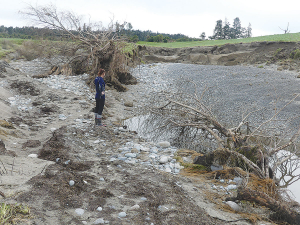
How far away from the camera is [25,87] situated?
1049 centimetres

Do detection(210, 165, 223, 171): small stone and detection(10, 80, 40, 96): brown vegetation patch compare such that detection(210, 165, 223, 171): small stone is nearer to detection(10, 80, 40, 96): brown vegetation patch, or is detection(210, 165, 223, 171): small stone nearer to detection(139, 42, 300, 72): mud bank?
detection(10, 80, 40, 96): brown vegetation patch

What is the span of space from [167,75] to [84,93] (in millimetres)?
8051

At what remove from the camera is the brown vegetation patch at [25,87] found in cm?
1009

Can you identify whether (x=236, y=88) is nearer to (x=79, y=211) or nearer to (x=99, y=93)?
(x=99, y=93)

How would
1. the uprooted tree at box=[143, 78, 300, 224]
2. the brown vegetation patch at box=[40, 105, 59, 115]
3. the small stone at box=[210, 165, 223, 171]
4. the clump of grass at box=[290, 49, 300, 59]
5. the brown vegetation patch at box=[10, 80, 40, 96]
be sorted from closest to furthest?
the uprooted tree at box=[143, 78, 300, 224] < the small stone at box=[210, 165, 223, 171] < the brown vegetation patch at box=[40, 105, 59, 115] < the brown vegetation patch at box=[10, 80, 40, 96] < the clump of grass at box=[290, 49, 300, 59]

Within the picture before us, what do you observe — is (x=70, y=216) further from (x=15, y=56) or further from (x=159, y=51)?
(x=159, y=51)

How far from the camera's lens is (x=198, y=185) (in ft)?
14.1

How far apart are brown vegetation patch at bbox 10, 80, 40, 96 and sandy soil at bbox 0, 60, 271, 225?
3.79 m

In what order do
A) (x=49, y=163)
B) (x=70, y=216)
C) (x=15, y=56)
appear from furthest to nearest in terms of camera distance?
(x=15, y=56)
(x=49, y=163)
(x=70, y=216)

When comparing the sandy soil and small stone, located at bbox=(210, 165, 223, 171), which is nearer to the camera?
the sandy soil

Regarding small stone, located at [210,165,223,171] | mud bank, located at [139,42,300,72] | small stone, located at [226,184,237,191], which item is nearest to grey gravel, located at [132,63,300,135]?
small stone, located at [210,165,223,171]

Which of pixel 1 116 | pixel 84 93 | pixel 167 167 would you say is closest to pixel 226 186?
pixel 167 167

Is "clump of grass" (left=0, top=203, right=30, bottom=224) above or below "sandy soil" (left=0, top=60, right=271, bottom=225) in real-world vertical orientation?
above

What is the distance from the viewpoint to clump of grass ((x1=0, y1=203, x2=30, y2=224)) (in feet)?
7.14
